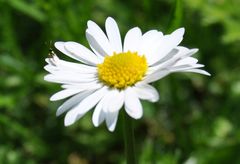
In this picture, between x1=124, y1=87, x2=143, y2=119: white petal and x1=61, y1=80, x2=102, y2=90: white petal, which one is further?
x1=61, y1=80, x2=102, y2=90: white petal

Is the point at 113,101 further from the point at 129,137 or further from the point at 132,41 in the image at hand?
the point at 132,41

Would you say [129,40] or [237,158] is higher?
[129,40]

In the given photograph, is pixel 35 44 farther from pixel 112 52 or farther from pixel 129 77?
pixel 129 77

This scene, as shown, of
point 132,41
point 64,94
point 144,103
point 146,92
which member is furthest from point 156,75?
point 144,103

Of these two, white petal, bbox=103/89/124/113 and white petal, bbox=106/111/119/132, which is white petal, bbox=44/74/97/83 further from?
white petal, bbox=106/111/119/132

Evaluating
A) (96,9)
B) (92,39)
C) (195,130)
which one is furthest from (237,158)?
(96,9)

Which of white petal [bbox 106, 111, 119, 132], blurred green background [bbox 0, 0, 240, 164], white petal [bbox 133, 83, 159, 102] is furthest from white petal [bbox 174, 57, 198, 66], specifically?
blurred green background [bbox 0, 0, 240, 164]
